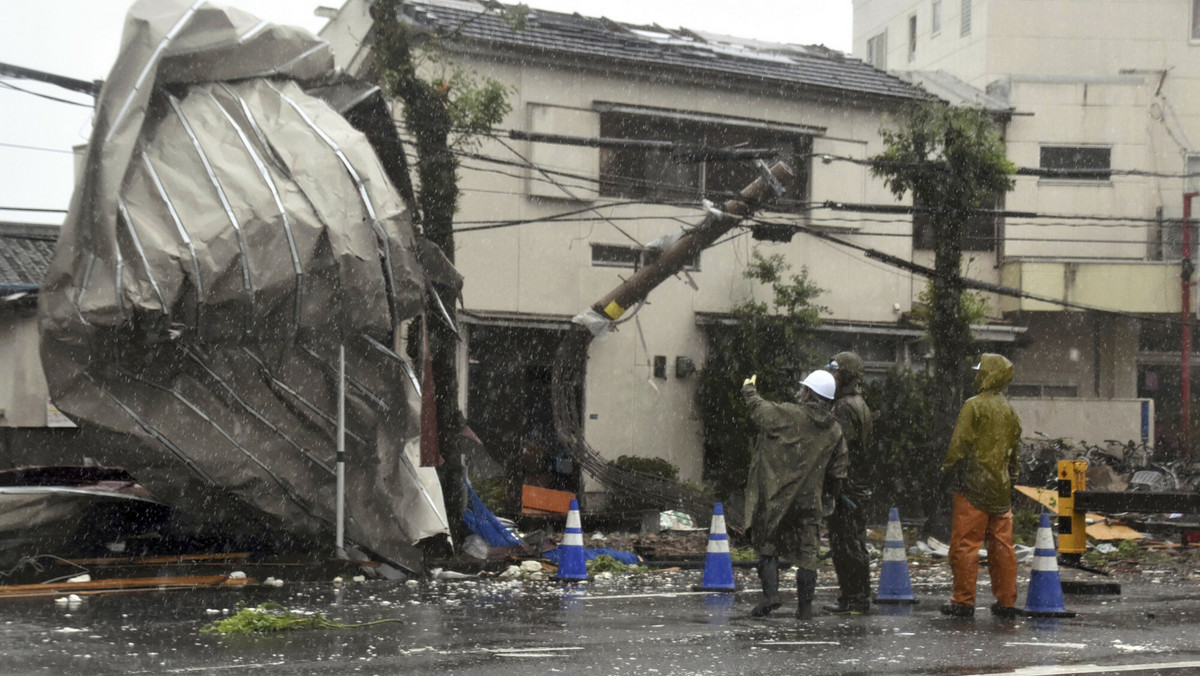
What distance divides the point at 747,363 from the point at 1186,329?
11.3 meters

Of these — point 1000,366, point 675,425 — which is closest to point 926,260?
point 675,425

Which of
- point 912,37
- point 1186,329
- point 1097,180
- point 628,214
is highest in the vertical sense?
point 912,37

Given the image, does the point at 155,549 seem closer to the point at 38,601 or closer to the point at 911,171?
the point at 38,601

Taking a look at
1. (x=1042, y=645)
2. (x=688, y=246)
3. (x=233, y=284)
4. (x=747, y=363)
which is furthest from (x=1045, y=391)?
(x=233, y=284)

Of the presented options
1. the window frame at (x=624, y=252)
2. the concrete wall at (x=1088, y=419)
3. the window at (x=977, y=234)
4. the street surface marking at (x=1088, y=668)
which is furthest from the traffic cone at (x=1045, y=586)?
the window at (x=977, y=234)

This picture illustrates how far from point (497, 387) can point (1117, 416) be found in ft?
40.6

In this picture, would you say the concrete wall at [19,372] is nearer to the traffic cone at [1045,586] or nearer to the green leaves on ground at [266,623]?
the green leaves on ground at [266,623]

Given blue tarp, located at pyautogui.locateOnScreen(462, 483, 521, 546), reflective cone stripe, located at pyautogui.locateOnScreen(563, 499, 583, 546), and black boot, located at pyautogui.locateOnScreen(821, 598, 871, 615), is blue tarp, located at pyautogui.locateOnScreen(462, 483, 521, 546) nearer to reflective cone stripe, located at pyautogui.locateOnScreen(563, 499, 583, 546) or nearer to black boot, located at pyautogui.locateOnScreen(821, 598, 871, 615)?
reflective cone stripe, located at pyautogui.locateOnScreen(563, 499, 583, 546)

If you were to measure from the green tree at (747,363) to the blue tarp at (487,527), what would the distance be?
7513 millimetres

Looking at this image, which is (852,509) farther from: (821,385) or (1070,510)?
(1070,510)

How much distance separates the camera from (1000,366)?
1023cm

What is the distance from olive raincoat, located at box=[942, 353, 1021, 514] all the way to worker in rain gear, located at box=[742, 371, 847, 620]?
2.92 feet

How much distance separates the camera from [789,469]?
9820 millimetres

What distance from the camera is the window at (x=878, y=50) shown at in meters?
39.2
